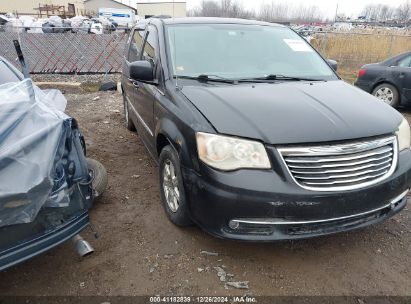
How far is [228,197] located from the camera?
7.70 ft

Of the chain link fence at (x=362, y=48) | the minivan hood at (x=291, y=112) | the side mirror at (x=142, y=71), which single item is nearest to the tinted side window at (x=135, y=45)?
the side mirror at (x=142, y=71)

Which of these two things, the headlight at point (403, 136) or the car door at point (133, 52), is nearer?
the headlight at point (403, 136)

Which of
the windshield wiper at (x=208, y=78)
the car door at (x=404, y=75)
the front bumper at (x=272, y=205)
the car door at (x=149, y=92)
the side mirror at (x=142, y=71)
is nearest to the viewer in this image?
the front bumper at (x=272, y=205)

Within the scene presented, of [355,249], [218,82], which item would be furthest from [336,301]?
[218,82]

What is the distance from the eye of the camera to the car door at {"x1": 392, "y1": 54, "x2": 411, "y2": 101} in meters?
7.30

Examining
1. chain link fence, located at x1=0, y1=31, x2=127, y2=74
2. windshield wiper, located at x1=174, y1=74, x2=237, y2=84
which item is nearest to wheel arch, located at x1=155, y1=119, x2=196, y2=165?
windshield wiper, located at x1=174, y1=74, x2=237, y2=84

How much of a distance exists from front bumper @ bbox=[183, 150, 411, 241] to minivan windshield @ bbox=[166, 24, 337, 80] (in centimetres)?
124

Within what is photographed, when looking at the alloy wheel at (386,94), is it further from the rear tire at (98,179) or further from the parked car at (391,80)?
the rear tire at (98,179)

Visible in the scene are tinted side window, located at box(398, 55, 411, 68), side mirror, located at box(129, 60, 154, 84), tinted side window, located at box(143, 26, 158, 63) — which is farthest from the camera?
tinted side window, located at box(398, 55, 411, 68)

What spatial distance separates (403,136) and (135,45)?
3.48 meters

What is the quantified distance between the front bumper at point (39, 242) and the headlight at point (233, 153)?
1020mm

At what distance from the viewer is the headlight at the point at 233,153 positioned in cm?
237

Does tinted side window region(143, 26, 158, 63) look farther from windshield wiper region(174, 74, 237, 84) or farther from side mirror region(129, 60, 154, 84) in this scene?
windshield wiper region(174, 74, 237, 84)

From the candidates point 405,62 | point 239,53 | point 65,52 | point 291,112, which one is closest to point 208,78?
point 239,53
